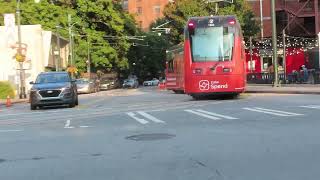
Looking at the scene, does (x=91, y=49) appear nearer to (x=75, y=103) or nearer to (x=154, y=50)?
(x=154, y=50)

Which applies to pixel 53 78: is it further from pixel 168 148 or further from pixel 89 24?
pixel 89 24

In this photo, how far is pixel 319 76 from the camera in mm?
42094

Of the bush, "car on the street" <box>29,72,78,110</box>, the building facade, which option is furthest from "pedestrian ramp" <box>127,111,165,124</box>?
the building facade

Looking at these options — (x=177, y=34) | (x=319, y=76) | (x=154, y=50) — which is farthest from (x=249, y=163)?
(x=154, y=50)

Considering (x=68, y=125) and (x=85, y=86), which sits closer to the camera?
(x=68, y=125)

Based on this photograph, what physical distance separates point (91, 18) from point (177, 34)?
18.4 metres

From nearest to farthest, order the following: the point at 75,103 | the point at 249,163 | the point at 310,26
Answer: the point at 249,163
the point at 75,103
the point at 310,26

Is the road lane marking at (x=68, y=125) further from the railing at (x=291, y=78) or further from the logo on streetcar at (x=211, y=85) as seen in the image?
the railing at (x=291, y=78)

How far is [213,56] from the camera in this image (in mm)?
28328

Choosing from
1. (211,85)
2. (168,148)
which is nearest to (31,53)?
(211,85)

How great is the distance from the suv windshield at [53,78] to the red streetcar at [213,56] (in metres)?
5.72

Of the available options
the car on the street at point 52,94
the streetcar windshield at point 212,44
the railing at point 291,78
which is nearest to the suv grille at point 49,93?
the car on the street at point 52,94

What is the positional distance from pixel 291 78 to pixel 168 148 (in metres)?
35.8

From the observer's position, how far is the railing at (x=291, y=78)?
42.8 meters
